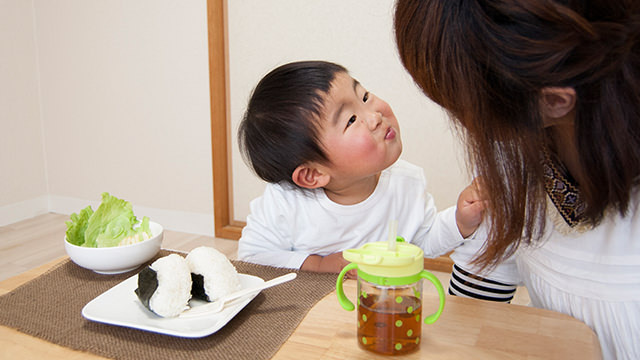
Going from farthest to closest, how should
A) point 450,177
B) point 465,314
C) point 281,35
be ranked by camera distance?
point 281,35
point 450,177
point 465,314

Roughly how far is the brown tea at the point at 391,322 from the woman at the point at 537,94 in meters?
0.18

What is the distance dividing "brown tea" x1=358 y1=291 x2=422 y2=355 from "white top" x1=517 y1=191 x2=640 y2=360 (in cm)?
38

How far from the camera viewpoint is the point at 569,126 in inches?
28.5

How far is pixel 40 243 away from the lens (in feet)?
8.35

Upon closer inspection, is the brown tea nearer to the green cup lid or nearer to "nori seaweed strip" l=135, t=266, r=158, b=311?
the green cup lid

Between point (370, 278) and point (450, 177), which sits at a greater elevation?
point (370, 278)

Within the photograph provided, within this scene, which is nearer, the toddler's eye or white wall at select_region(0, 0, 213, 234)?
the toddler's eye

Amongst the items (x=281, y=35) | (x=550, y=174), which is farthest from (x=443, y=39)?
(x=281, y=35)

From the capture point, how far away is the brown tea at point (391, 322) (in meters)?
0.68

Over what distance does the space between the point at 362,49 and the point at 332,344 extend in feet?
5.72

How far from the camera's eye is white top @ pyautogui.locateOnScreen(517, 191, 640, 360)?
868mm

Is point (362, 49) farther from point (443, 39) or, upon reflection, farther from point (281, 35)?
point (443, 39)

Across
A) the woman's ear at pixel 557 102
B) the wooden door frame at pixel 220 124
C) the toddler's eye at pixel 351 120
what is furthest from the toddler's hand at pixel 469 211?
the wooden door frame at pixel 220 124

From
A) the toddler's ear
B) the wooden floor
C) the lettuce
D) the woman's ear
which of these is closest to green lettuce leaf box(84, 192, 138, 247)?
the lettuce
